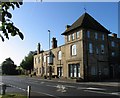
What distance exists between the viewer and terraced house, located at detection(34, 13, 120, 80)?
48859mm

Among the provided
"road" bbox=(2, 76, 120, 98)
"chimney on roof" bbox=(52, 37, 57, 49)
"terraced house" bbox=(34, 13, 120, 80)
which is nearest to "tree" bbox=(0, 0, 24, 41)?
"road" bbox=(2, 76, 120, 98)

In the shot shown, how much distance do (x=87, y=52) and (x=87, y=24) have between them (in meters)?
5.56

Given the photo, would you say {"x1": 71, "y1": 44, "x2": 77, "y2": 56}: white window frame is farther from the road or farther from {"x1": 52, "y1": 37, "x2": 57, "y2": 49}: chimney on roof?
the road

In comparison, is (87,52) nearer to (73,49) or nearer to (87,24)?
(73,49)

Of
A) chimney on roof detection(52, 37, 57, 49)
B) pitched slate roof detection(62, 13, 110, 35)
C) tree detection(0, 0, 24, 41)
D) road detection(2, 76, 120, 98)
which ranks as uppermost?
pitched slate roof detection(62, 13, 110, 35)

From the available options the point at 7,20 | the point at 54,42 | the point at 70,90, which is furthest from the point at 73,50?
the point at 7,20

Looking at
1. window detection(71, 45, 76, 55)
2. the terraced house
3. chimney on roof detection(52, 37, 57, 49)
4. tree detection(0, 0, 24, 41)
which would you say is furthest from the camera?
chimney on roof detection(52, 37, 57, 49)

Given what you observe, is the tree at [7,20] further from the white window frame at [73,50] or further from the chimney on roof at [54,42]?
the chimney on roof at [54,42]

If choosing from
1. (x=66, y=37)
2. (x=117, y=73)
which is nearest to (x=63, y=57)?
(x=66, y=37)

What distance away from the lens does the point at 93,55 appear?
50.0 m

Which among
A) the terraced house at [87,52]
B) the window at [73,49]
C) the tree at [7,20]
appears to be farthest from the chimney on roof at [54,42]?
the tree at [7,20]

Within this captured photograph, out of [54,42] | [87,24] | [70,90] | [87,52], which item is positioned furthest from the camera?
[54,42]

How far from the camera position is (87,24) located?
50469 mm

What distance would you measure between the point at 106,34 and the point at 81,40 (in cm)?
740
